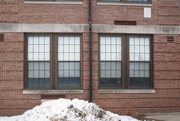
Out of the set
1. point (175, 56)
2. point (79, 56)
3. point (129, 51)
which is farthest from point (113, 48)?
point (175, 56)

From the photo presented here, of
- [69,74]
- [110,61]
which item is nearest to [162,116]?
[110,61]

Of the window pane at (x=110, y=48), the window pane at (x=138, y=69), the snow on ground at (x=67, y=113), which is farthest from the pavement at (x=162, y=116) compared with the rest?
the window pane at (x=110, y=48)

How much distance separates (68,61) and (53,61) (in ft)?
2.42

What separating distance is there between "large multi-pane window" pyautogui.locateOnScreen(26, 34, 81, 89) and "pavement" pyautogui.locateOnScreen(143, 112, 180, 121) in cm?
371

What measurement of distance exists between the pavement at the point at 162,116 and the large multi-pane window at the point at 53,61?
3707 millimetres

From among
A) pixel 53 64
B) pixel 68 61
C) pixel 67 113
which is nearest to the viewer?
pixel 67 113

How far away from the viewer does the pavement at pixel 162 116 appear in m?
13.3

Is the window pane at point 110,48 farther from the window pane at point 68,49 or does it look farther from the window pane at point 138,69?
the window pane at point 68,49

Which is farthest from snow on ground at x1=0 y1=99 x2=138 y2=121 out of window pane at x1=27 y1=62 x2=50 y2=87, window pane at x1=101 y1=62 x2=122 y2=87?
window pane at x1=101 y1=62 x2=122 y2=87

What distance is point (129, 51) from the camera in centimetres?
1548

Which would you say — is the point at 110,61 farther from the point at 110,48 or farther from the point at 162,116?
the point at 162,116

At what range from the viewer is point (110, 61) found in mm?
15352

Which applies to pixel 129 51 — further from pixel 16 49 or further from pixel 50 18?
pixel 16 49

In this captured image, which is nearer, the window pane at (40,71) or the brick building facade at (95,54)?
the brick building facade at (95,54)
